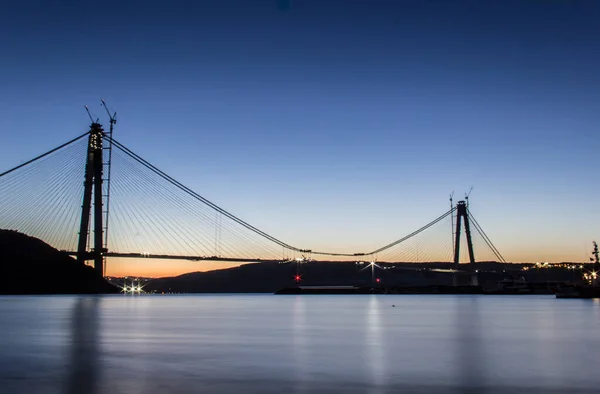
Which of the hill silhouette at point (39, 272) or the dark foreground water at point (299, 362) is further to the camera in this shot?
the hill silhouette at point (39, 272)

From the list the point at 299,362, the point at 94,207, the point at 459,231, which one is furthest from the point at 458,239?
the point at 299,362

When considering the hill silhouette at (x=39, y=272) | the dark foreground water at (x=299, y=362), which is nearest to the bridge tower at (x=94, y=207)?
the hill silhouette at (x=39, y=272)

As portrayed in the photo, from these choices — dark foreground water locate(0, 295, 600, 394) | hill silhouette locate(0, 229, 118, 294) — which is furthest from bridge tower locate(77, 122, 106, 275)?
dark foreground water locate(0, 295, 600, 394)

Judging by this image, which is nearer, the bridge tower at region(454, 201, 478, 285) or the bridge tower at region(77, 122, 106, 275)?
the bridge tower at region(77, 122, 106, 275)

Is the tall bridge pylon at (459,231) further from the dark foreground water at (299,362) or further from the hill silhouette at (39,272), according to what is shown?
the dark foreground water at (299,362)

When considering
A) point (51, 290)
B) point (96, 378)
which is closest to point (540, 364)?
point (96, 378)

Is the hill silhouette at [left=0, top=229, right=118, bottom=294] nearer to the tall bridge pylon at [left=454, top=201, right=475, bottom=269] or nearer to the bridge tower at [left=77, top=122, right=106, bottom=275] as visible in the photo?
the bridge tower at [left=77, top=122, right=106, bottom=275]

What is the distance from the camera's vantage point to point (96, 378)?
13.9 metres

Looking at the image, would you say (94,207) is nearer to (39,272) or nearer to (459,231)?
(39,272)

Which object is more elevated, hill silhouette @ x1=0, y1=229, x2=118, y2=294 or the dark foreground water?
hill silhouette @ x1=0, y1=229, x2=118, y2=294

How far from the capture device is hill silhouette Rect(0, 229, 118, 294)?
106812 millimetres

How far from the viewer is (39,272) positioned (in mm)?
109062

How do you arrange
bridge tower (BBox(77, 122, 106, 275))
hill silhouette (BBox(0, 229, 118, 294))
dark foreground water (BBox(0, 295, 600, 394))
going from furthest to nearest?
hill silhouette (BBox(0, 229, 118, 294)) → bridge tower (BBox(77, 122, 106, 275)) → dark foreground water (BBox(0, 295, 600, 394))

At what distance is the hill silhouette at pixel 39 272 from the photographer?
10681 centimetres
